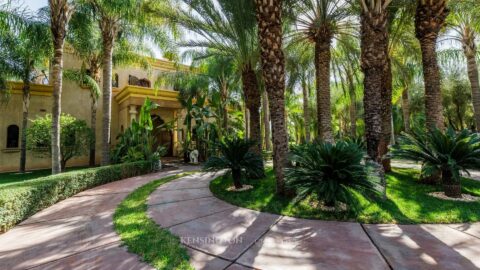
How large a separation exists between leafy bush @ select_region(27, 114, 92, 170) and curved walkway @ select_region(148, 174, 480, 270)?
12.4 meters

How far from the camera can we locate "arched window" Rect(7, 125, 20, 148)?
644 inches

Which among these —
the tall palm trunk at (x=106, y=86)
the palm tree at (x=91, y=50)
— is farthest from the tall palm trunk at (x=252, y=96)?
the palm tree at (x=91, y=50)

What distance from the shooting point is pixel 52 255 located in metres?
3.84

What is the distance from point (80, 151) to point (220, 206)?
13511 mm

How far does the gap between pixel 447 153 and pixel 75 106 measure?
71.1ft

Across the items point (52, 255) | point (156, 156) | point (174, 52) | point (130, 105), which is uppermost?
point (174, 52)

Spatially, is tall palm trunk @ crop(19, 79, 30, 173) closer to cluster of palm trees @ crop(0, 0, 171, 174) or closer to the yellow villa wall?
cluster of palm trees @ crop(0, 0, 171, 174)

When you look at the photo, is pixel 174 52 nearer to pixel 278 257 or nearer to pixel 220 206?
pixel 220 206

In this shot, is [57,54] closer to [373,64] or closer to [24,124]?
[24,124]

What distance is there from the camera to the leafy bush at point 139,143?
14.2 metres

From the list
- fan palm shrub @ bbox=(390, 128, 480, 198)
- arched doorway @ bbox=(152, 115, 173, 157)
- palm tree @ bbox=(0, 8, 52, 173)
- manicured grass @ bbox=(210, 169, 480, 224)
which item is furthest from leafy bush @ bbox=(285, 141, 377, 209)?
arched doorway @ bbox=(152, 115, 173, 157)

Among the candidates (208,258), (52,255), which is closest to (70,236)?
(52,255)

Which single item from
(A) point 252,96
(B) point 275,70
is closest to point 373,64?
(B) point 275,70

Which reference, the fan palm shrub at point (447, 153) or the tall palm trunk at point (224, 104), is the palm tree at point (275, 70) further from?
the tall palm trunk at point (224, 104)
